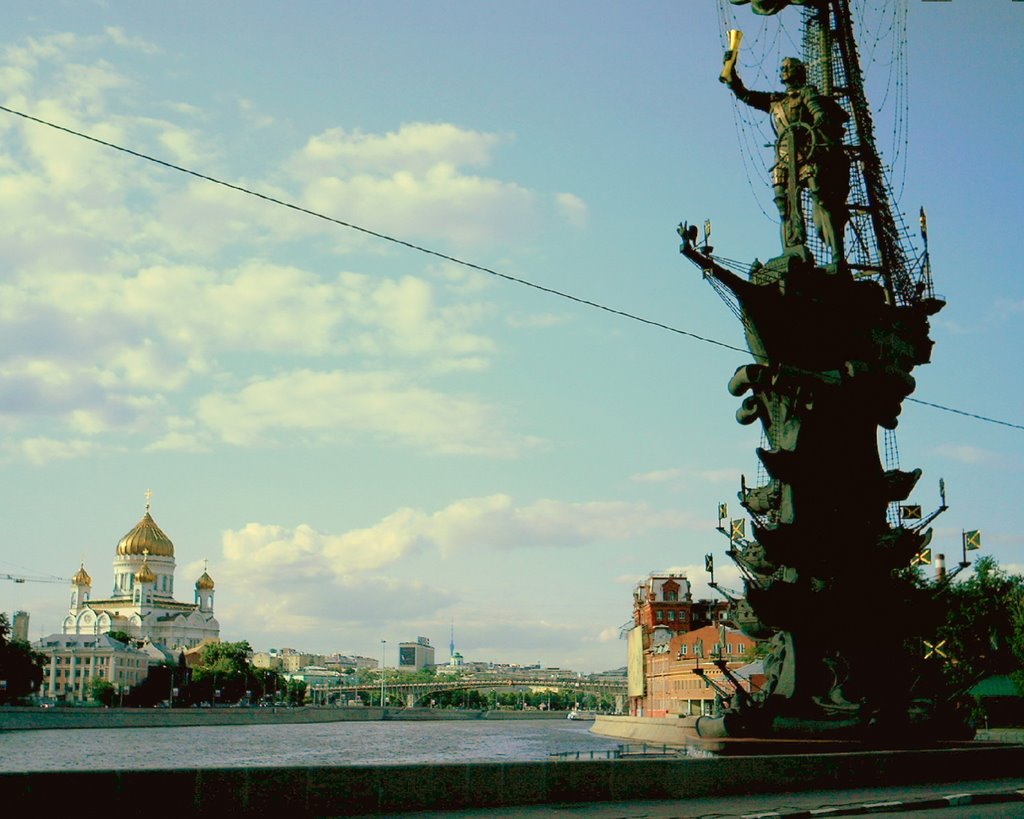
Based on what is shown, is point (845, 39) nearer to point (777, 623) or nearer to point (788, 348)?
point (788, 348)

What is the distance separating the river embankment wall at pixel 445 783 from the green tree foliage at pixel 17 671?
104m

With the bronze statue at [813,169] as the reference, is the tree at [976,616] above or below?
below

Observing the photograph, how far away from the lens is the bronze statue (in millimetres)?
34344

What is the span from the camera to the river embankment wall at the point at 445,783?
15438 mm

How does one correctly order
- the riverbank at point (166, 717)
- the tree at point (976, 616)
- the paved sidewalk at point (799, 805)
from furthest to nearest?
the riverbank at point (166, 717), the tree at point (976, 616), the paved sidewalk at point (799, 805)

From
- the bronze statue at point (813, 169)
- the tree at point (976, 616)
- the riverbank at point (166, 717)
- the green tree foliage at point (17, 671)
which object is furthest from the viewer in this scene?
the green tree foliage at point (17, 671)

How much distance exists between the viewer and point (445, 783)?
17.6 metres

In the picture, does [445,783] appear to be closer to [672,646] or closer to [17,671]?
[672,646]

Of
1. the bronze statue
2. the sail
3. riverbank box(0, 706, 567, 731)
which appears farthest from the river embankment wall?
riverbank box(0, 706, 567, 731)

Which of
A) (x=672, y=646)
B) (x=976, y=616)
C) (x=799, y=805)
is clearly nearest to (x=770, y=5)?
(x=799, y=805)

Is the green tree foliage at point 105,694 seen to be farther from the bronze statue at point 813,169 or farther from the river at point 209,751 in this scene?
the bronze statue at point 813,169

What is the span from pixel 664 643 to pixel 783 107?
106107 millimetres

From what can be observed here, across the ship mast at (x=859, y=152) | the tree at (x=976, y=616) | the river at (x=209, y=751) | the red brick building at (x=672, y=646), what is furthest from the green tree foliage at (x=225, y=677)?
the ship mast at (x=859, y=152)

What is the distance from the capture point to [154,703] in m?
162
